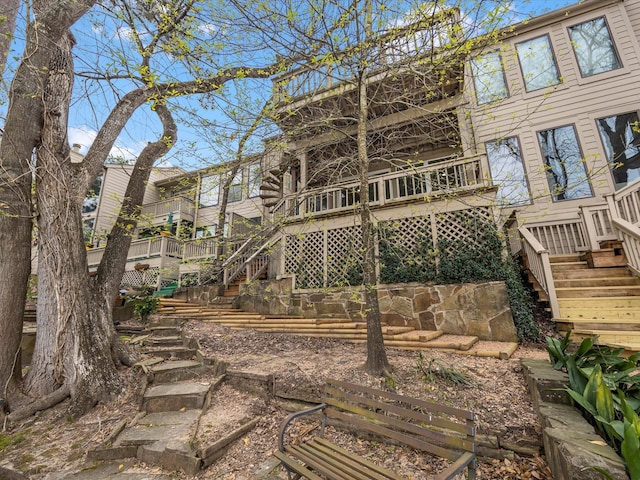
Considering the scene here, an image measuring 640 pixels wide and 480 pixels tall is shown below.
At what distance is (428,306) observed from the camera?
20.1ft

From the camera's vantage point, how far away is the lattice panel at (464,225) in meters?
6.21

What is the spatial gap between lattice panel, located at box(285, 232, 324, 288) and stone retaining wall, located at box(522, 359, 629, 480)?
537 cm

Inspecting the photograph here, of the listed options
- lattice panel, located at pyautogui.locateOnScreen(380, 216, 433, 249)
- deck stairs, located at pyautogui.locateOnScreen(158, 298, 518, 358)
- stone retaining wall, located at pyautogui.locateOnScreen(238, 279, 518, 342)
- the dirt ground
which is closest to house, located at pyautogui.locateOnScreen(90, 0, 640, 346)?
lattice panel, located at pyautogui.locateOnScreen(380, 216, 433, 249)

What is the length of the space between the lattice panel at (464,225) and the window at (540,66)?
17.3 feet

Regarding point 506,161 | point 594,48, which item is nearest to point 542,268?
point 506,161

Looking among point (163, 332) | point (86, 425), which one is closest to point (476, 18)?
point (86, 425)

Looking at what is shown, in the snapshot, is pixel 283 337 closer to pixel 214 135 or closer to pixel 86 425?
pixel 86 425

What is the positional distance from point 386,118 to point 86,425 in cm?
928

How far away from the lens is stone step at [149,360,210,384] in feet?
13.7

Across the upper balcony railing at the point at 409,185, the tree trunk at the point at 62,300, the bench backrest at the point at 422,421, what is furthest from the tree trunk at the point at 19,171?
the bench backrest at the point at 422,421

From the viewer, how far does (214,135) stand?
16.6 feet

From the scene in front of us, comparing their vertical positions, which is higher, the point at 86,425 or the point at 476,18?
the point at 476,18

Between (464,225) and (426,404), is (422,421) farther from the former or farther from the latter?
(464,225)

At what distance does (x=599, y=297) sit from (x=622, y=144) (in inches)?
206
